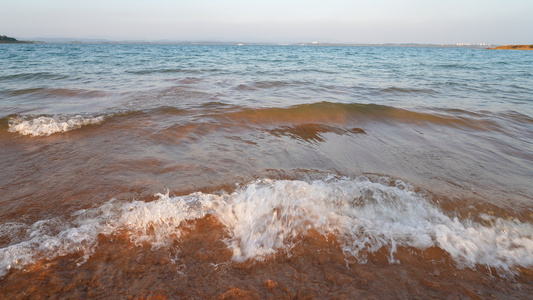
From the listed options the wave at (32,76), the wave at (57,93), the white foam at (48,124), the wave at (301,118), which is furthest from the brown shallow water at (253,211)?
the wave at (32,76)

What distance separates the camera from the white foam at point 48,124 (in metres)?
4.11

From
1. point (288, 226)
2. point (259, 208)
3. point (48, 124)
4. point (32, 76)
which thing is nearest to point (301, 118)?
point (259, 208)

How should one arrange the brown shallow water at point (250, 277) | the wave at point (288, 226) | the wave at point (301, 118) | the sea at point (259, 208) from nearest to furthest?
the brown shallow water at point (250, 277)
the sea at point (259, 208)
the wave at point (288, 226)
the wave at point (301, 118)

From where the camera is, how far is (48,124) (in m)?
4.22

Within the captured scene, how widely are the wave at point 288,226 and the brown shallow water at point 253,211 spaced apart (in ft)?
0.04

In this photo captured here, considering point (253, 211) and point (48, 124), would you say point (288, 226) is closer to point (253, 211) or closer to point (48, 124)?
point (253, 211)

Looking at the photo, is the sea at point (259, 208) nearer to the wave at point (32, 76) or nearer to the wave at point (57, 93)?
the wave at point (57, 93)

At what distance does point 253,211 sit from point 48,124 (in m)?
4.09

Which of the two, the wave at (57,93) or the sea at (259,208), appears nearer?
the sea at (259,208)

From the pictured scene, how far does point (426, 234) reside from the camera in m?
2.05

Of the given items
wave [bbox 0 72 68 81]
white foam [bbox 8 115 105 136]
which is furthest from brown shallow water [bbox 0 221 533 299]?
wave [bbox 0 72 68 81]

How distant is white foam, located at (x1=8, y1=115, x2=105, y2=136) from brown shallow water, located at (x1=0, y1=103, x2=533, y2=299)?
7.3 inches

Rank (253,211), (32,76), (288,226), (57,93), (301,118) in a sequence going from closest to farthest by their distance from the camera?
(288,226)
(253,211)
(301,118)
(57,93)
(32,76)

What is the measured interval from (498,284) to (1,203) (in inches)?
155
